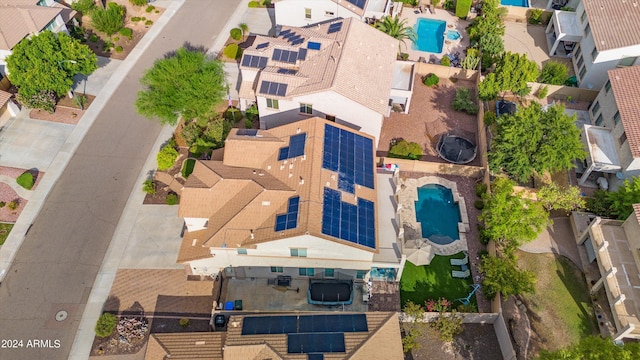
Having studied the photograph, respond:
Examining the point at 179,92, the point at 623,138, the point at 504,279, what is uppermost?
the point at 623,138

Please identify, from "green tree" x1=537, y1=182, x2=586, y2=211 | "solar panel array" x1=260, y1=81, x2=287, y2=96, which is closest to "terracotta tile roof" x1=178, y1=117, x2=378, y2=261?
"solar panel array" x1=260, y1=81, x2=287, y2=96

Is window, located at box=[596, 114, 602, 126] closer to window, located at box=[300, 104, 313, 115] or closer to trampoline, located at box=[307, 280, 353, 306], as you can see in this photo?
window, located at box=[300, 104, 313, 115]

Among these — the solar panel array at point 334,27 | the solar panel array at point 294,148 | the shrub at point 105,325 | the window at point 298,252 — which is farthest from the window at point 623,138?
the shrub at point 105,325

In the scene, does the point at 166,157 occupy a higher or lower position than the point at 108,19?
lower

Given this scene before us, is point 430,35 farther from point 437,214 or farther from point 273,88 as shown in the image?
point 437,214

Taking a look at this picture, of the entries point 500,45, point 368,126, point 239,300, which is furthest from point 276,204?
point 500,45

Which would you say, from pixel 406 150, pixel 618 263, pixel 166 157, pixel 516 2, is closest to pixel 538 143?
pixel 618 263

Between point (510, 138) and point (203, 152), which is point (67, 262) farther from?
point (510, 138)
